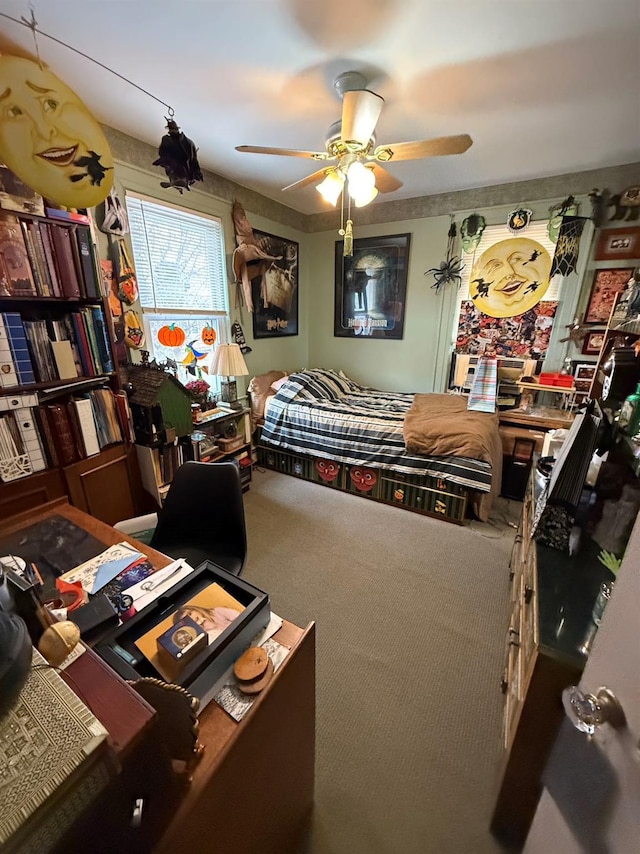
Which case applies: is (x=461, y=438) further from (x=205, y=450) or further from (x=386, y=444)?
(x=205, y=450)

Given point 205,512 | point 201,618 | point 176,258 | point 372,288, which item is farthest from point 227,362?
point 201,618

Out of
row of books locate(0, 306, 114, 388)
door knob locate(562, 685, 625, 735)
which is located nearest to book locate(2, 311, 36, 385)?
row of books locate(0, 306, 114, 388)

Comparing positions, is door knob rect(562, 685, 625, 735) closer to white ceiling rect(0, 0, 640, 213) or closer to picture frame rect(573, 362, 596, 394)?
white ceiling rect(0, 0, 640, 213)

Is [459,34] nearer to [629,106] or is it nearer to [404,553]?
[629,106]

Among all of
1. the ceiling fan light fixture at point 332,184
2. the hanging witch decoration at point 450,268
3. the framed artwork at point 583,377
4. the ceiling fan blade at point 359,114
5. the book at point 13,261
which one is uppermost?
the ceiling fan blade at point 359,114

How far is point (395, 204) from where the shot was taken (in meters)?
3.60

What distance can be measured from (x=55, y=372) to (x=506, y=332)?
3670 millimetres

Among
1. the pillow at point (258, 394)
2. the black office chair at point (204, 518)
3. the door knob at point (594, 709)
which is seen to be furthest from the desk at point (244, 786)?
the pillow at point (258, 394)

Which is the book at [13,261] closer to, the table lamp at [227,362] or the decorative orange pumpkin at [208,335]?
the table lamp at [227,362]

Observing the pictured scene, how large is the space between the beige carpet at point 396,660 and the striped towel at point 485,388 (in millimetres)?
884

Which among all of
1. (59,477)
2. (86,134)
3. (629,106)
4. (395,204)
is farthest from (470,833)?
(395,204)

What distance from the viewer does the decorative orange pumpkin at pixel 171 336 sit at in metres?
2.71

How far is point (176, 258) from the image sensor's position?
2.73m

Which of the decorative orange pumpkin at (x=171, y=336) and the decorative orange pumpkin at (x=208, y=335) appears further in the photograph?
the decorative orange pumpkin at (x=208, y=335)
